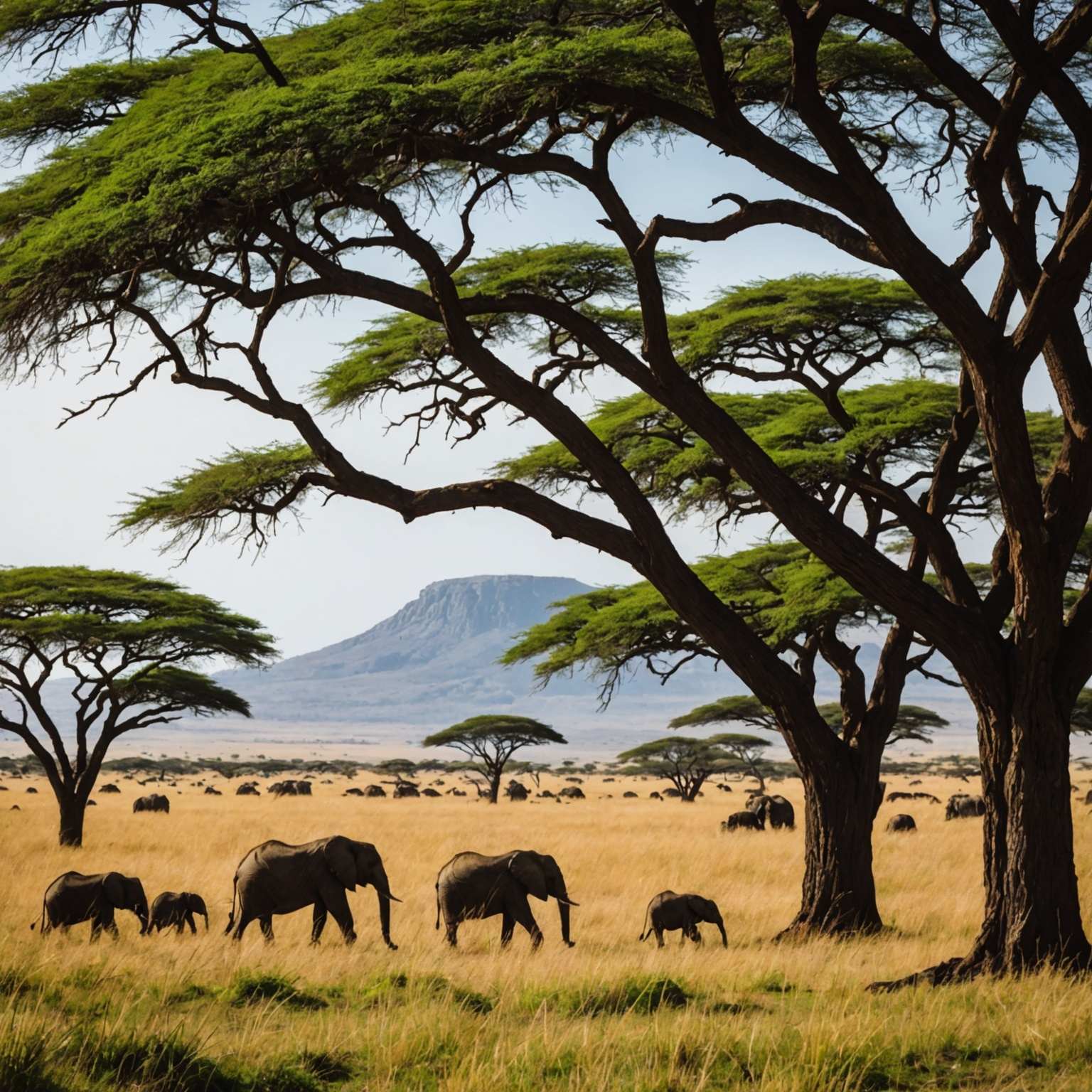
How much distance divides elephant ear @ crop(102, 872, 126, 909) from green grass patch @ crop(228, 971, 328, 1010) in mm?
3718

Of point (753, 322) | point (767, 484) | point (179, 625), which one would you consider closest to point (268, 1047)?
point (767, 484)

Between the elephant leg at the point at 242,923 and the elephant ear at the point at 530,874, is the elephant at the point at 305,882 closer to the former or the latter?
the elephant leg at the point at 242,923

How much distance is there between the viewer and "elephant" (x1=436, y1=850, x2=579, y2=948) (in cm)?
1162

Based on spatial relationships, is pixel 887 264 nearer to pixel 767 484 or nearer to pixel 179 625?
pixel 767 484

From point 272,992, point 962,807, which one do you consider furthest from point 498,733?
point 272,992

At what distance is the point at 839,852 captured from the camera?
1166 centimetres

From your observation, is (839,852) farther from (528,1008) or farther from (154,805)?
(154,805)

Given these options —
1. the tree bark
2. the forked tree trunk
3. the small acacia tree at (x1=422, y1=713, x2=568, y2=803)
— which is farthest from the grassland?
the small acacia tree at (x1=422, y1=713, x2=568, y2=803)

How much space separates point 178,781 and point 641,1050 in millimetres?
61818

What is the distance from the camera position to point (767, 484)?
9312mm

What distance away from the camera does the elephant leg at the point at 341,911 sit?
37.1 ft

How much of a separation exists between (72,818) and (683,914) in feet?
48.8

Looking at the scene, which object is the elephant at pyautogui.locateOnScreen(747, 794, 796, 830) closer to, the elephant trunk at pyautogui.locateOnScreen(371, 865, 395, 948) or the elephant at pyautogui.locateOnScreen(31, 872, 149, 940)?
the elephant trunk at pyautogui.locateOnScreen(371, 865, 395, 948)

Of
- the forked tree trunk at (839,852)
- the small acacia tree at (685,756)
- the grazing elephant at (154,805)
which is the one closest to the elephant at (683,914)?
the forked tree trunk at (839,852)
